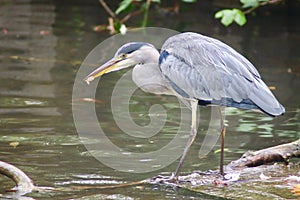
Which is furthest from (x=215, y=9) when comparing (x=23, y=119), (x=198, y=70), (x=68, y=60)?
(x=198, y=70)

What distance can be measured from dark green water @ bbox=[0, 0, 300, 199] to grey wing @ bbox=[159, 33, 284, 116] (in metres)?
0.83

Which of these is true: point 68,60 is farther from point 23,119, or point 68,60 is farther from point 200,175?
point 200,175

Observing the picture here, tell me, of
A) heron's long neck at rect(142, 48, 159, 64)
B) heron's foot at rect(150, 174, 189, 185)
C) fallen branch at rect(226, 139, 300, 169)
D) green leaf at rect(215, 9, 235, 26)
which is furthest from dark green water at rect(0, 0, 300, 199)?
green leaf at rect(215, 9, 235, 26)

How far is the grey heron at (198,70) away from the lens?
18.1 ft

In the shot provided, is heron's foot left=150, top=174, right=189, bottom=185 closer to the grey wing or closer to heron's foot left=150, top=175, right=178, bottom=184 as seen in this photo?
heron's foot left=150, top=175, right=178, bottom=184

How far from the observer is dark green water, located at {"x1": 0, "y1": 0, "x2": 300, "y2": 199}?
598cm

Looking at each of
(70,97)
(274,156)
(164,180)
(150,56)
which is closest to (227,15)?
(70,97)

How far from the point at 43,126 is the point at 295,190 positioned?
313 cm

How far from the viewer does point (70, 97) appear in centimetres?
862

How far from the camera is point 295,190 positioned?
5.14 metres

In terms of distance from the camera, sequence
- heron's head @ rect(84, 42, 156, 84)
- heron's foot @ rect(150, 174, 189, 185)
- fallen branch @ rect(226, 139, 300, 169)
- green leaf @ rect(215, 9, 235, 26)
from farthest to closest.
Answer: green leaf @ rect(215, 9, 235, 26) < fallen branch @ rect(226, 139, 300, 169) < heron's head @ rect(84, 42, 156, 84) < heron's foot @ rect(150, 174, 189, 185)

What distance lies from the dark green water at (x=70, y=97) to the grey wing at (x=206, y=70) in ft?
2.73

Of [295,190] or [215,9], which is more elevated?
[215,9]

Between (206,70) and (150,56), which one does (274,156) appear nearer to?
(206,70)
